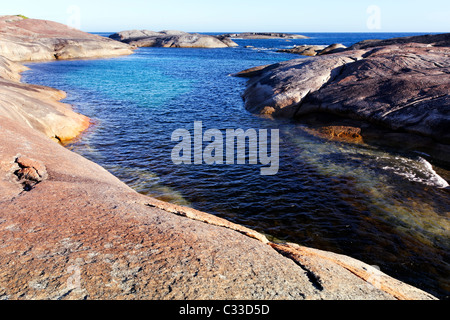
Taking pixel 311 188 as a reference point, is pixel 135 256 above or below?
above

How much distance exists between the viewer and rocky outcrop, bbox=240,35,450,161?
15.2 metres

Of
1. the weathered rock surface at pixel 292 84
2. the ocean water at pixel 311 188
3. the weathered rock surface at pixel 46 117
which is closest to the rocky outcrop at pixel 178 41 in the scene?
the weathered rock surface at pixel 292 84

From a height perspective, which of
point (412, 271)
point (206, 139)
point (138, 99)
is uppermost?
point (138, 99)

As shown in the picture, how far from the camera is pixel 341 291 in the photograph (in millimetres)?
4125

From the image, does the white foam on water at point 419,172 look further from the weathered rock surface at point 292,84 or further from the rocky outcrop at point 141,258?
the weathered rock surface at point 292,84

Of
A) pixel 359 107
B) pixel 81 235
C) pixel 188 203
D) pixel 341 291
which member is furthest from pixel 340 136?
pixel 81 235

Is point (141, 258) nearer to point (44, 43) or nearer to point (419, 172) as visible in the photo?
point (419, 172)

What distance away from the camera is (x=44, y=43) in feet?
194

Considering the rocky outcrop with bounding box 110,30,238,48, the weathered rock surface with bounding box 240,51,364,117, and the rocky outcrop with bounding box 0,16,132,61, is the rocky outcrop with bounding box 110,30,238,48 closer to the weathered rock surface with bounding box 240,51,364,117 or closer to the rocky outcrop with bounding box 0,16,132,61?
the rocky outcrop with bounding box 0,16,132,61

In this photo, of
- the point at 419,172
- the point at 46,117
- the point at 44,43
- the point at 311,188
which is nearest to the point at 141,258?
the point at 311,188

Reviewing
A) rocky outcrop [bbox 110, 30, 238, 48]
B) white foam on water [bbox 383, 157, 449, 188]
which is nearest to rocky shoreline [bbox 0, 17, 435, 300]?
white foam on water [bbox 383, 157, 449, 188]

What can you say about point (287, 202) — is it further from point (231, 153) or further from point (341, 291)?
point (341, 291)

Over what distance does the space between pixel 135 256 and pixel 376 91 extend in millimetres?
18525

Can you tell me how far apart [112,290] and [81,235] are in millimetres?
1487
